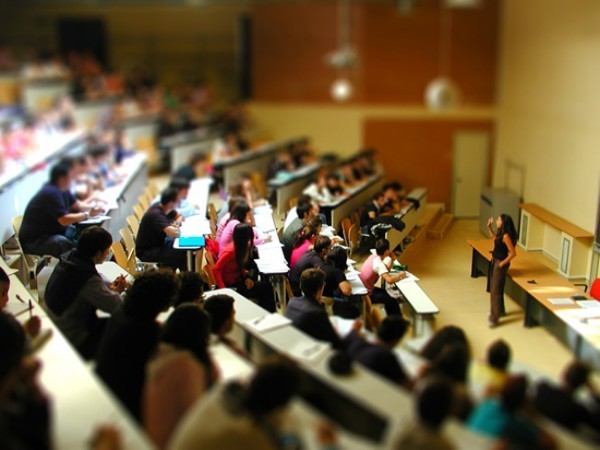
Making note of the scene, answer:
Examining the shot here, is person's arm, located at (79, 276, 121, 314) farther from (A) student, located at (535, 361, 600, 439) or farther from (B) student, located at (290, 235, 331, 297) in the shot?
(A) student, located at (535, 361, 600, 439)

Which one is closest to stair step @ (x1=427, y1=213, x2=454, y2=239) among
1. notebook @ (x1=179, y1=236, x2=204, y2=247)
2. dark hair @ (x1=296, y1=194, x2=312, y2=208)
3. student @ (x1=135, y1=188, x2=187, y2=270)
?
dark hair @ (x1=296, y1=194, x2=312, y2=208)

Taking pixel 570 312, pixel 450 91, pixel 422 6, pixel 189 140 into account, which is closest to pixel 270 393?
pixel 570 312

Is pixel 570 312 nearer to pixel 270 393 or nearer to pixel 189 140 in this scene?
pixel 270 393

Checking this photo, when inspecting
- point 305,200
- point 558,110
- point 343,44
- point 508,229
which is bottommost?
point 305,200

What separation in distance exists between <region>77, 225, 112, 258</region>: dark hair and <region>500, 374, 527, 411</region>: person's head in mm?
3015

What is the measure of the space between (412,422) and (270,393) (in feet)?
2.13

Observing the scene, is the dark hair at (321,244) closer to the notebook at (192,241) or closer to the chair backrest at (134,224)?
the notebook at (192,241)

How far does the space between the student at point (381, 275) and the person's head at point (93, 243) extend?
78.7 inches

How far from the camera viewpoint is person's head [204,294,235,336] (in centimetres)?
439

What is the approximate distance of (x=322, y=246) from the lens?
5.56 metres

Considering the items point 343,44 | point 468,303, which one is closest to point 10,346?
point 468,303

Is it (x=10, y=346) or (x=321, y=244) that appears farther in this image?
(x=321, y=244)

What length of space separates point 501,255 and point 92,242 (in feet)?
9.78

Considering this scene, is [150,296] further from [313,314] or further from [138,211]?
[138,211]
